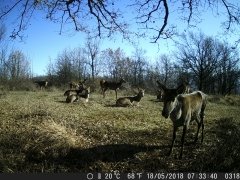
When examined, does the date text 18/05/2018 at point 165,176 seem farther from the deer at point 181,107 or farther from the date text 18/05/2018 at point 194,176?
the deer at point 181,107

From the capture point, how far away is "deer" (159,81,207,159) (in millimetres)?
9070

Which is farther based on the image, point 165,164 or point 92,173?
point 165,164

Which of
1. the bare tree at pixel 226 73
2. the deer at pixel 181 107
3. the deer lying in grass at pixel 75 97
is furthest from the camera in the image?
the bare tree at pixel 226 73

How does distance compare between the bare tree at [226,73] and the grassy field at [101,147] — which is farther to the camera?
the bare tree at [226,73]

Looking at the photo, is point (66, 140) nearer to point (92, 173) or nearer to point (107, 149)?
point (107, 149)

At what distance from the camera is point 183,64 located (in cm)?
6181

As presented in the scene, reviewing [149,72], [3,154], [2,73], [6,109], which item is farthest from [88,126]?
[149,72]

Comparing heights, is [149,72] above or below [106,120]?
above

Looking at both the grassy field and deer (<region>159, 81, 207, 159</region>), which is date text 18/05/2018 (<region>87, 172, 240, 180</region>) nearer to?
the grassy field

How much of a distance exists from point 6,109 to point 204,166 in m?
10.1

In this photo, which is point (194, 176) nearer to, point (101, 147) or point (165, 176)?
point (165, 176)

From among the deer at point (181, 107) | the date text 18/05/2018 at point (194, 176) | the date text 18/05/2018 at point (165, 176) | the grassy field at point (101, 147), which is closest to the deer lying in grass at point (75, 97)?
the grassy field at point (101, 147)

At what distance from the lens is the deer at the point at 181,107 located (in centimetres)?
907

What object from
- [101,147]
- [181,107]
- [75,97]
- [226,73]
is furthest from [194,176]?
[226,73]
